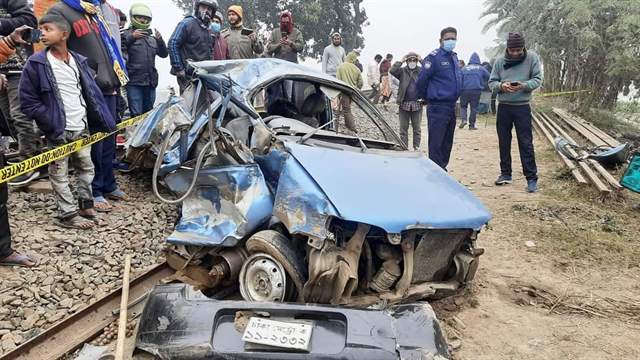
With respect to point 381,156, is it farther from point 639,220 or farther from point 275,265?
point 639,220

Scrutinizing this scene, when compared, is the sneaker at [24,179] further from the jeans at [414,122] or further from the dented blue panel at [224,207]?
the jeans at [414,122]

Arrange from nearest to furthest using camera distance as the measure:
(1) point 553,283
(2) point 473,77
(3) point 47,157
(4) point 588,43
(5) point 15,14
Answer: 1. (3) point 47,157
2. (1) point 553,283
3. (5) point 15,14
4. (2) point 473,77
5. (4) point 588,43

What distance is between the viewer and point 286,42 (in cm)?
787

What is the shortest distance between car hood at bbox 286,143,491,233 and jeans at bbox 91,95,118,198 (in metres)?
2.36

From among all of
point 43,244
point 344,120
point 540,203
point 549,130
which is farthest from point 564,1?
point 43,244

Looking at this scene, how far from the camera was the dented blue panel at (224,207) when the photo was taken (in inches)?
120

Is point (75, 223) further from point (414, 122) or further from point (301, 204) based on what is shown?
point (414, 122)

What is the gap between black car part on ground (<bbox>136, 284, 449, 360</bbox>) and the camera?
2133mm

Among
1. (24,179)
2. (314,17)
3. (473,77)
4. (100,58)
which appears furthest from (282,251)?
(314,17)

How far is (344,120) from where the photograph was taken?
427 cm

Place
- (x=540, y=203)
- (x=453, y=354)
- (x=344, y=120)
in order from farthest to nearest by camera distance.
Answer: (x=540, y=203)
(x=344, y=120)
(x=453, y=354)

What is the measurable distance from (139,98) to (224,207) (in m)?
3.53

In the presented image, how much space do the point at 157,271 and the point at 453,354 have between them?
2241mm

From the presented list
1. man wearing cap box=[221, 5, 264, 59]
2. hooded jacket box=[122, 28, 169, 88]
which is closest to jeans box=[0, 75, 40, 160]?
hooded jacket box=[122, 28, 169, 88]
